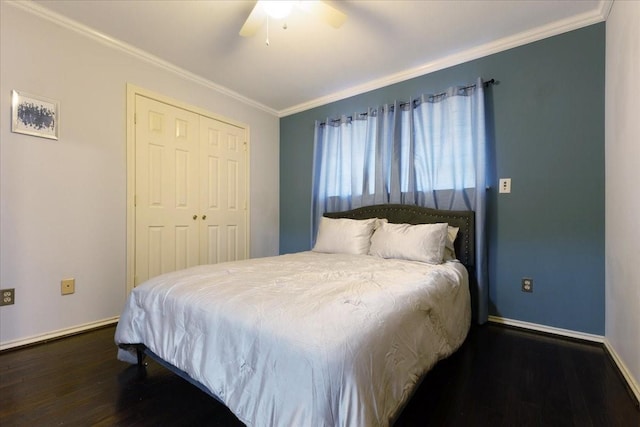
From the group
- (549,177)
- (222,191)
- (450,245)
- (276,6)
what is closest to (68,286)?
(222,191)

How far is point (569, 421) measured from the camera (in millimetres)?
1289

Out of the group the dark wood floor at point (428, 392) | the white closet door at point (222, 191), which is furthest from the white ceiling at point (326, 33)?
the dark wood floor at point (428, 392)

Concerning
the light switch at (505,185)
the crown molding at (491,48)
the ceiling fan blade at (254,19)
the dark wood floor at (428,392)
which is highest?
the crown molding at (491,48)

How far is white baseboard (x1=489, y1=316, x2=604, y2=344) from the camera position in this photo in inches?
82.6

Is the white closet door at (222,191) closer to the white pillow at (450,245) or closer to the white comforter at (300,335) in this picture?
the white comforter at (300,335)

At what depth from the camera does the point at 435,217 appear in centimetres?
265

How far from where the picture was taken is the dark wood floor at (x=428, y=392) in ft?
4.27

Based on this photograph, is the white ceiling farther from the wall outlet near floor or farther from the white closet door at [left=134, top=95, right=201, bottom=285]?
the wall outlet near floor

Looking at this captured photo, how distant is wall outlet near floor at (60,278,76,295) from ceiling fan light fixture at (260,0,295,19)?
249 centimetres

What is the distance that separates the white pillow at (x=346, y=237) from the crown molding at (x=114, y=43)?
2081mm

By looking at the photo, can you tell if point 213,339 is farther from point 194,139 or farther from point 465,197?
point 194,139

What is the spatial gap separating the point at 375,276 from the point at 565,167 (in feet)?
5.96

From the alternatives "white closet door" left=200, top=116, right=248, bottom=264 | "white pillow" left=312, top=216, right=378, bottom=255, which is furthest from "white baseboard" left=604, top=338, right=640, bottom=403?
"white closet door" left=200, top=116, right=248, bottom=264

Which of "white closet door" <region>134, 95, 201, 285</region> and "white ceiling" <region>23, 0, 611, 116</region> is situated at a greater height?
"white ceiling" <region>23, 0, 611, 116</region>
